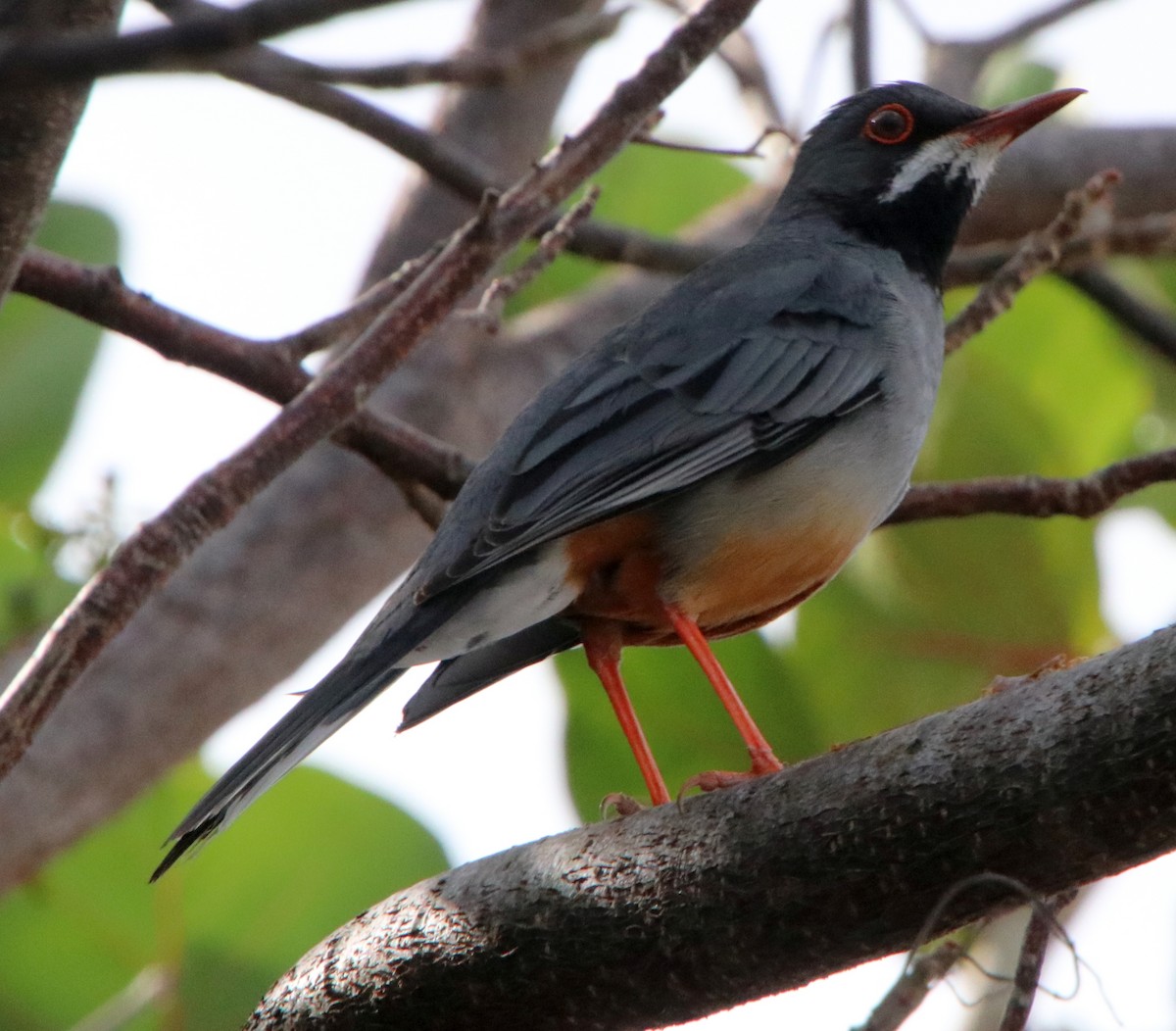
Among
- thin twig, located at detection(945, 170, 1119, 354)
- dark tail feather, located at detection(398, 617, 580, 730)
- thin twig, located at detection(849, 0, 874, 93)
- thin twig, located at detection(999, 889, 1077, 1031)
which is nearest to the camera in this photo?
thin twig, located at detection(999, 889, 1077, 1031)

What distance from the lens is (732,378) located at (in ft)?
17.8

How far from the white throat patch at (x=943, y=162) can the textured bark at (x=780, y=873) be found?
367cm

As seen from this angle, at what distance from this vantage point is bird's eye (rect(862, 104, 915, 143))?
6605 mm

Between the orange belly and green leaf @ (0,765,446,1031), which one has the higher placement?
green leaf @ (0,765,446,1031)

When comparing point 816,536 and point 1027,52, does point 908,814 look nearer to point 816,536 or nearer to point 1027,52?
point 816,536

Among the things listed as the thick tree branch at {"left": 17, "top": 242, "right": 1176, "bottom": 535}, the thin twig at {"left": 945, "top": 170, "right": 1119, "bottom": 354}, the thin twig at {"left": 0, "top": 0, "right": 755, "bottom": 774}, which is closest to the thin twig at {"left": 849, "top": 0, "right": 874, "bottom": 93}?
the thin twig at {"left": 945, "top": 170, "right": 1119, "bottom": 354}

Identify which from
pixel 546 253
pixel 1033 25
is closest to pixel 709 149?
pixel 546 253

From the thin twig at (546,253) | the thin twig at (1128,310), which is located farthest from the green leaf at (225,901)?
the thin twig at (1128,310)

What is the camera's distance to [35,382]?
736cm

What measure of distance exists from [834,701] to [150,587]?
3637mm

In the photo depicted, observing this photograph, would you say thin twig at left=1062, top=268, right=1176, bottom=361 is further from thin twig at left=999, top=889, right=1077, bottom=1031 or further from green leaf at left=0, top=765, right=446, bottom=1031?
thin twig at left=999, top=889, right=1077, bottom=1031

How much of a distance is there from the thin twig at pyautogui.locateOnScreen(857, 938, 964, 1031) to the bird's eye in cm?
375

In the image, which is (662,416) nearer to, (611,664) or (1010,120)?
(611,664)

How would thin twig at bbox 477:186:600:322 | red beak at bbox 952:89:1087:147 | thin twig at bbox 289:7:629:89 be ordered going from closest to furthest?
1. thin twig at bbox 289:7:629:89
2. thin twig at bbox 477:186:600:322
3. red beak at bbox 952:89:1087:147
